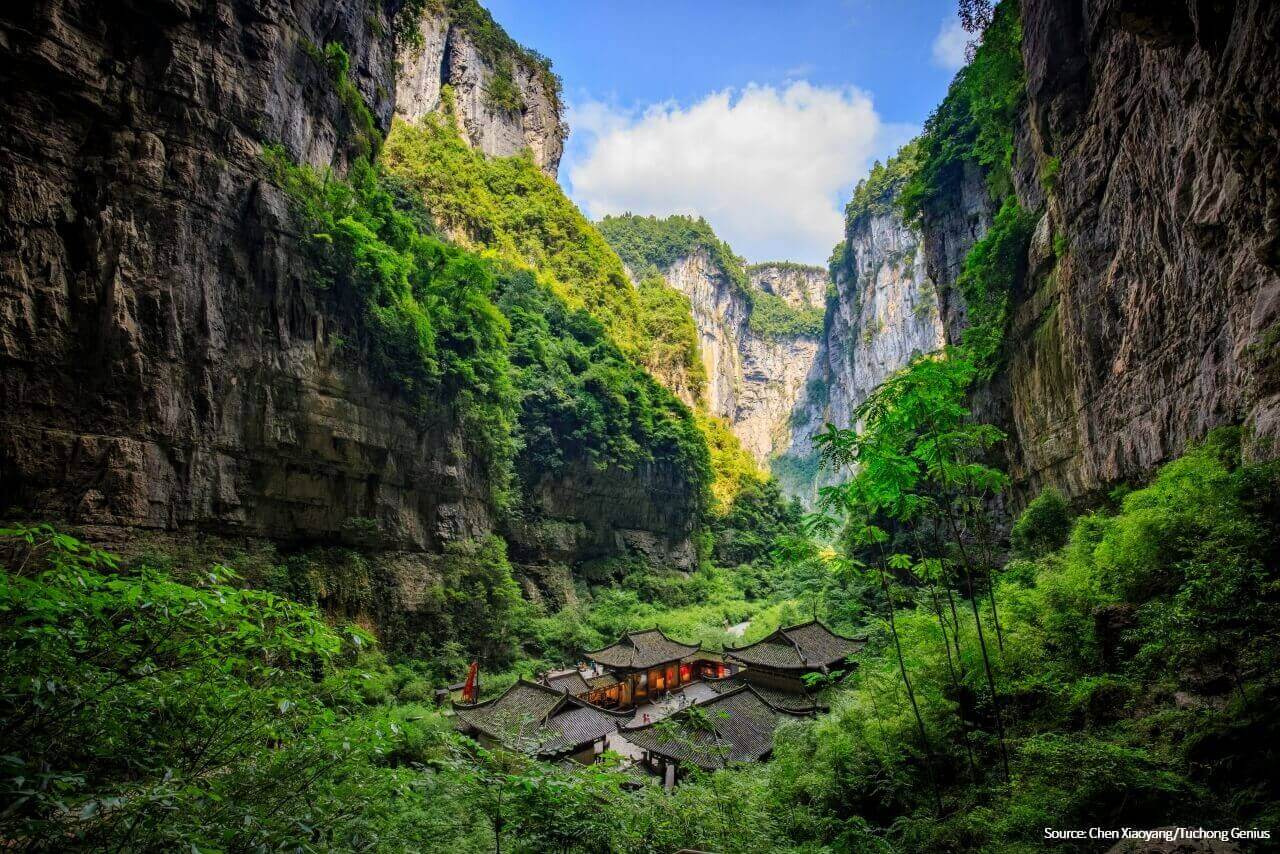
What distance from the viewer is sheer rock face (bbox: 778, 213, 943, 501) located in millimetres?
56909

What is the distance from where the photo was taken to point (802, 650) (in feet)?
60.3

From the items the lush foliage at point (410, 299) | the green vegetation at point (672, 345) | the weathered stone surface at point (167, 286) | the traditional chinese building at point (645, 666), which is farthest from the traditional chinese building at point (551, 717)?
the green vegetation at point (672, 345)

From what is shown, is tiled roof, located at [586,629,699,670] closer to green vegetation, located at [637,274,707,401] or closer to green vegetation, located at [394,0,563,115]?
green vegetation, located at [637,274,707,401]

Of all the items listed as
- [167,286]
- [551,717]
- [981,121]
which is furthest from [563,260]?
[551,717]

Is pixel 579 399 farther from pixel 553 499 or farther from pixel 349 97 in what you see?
pixel 349 97

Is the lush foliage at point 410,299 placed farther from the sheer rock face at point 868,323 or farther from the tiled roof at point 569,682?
the sheer rock face at point 868,323

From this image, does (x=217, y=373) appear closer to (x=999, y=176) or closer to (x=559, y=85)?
(x=999, y=176)

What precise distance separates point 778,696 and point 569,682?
24.7ft

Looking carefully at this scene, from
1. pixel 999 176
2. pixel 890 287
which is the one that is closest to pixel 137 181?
pixel 999 176

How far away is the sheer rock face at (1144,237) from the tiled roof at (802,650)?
25.8 feet

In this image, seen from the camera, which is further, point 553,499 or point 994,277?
point 553,499

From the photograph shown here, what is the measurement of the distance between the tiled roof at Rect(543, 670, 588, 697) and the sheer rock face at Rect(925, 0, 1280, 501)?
1612 cm

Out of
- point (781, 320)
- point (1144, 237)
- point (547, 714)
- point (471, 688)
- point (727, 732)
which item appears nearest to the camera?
point (1144, 237)

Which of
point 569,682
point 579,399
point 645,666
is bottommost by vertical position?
point 569,682
